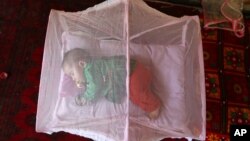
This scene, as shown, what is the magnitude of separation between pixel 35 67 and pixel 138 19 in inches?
28.8

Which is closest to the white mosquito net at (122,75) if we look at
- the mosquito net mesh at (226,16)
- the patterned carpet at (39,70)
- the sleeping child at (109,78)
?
the sleeping child at (109,78)

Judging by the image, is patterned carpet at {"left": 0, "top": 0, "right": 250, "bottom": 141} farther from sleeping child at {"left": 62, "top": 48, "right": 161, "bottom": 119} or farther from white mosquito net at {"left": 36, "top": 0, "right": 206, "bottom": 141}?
sleeping child at {"left": 62, "top": 48, "right": 161, "bottom": 119}

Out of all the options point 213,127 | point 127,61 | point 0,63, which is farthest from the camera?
point 0,63

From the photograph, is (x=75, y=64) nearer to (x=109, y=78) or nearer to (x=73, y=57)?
(x=73, y=57)

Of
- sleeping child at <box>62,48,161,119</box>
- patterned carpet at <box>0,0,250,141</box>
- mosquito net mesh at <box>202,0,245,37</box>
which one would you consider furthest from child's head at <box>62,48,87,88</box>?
mosquito net mesh at <box>202,0,245,37</box>

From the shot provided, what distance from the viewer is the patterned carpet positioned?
1.72 metres

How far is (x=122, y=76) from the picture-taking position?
1252mm

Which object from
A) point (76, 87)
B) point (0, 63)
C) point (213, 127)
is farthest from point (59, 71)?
point (213, 127)

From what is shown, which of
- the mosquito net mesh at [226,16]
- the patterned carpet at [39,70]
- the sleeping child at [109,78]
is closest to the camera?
the sleeping child at [109,78]

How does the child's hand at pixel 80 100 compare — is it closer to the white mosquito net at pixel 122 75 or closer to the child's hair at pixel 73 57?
the white mosquito net at pixel 122 75

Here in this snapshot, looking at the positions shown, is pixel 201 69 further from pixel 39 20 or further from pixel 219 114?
pixel 39 20

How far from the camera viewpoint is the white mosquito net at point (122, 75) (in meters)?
1.29

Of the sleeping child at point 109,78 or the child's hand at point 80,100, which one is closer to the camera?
the sleeping child at point 109,78

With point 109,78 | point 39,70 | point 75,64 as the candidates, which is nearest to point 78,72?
point 75,64
